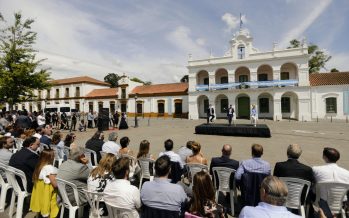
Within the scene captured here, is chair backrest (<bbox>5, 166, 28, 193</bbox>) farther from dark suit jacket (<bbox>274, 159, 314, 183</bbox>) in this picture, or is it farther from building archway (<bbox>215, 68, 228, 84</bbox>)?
building archway (<bbox>215, 68, 228, 84</bbox>)

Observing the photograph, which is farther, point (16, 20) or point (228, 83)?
point (228, 83)

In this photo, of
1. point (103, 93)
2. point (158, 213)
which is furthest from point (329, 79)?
point (103, 93)

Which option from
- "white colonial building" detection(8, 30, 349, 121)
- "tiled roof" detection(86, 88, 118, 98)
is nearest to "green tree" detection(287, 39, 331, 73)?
"white colonial building" detection(8, 30, 349, 121)

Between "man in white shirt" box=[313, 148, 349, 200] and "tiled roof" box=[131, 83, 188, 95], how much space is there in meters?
29.0

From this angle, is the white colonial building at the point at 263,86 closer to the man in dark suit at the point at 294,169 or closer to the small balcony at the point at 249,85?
the small balcony at the point at 249,85

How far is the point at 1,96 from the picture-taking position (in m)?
16.6

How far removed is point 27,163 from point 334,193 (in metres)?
4.97

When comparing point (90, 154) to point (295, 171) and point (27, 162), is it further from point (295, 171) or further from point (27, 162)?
point (295, 171)

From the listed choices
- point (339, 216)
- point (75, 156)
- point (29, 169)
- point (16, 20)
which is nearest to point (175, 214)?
point (75, 156)

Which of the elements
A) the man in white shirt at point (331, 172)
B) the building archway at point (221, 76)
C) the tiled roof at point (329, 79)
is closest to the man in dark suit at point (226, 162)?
the man in white shirt at point (331, 172)

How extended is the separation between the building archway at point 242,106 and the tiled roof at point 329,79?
287 inches

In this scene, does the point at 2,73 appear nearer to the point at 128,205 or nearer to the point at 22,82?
the point at 22,82

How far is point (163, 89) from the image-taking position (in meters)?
34.9

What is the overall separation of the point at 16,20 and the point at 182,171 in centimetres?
1918
